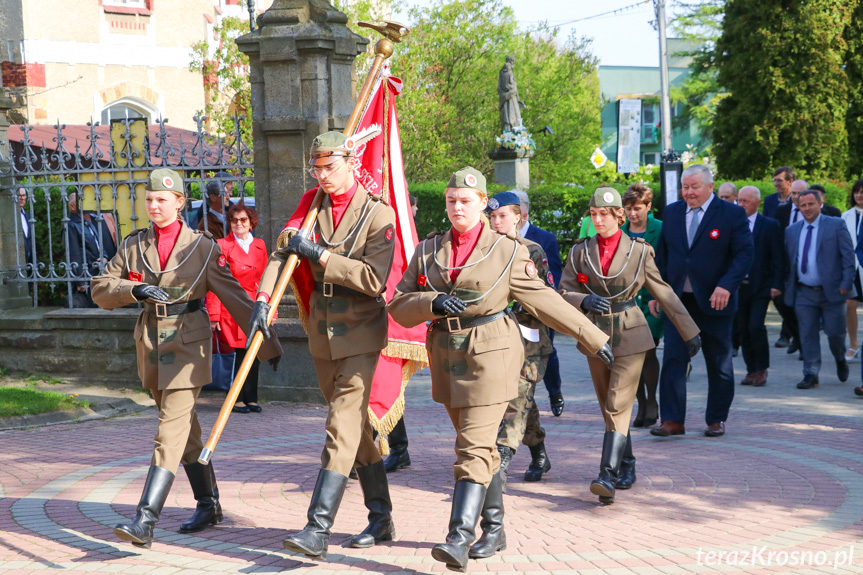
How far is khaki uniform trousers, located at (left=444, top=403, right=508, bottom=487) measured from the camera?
16.0 ft

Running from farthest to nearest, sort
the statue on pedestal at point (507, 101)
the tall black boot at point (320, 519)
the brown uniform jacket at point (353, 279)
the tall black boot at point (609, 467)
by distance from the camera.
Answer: the statue on pedestal at point (507, 101)
the tall black boot at point (609, 467)
the brown uniform jacket at point (353, 279)
the tall black boot at point (320, 519)

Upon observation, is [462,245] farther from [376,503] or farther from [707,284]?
[707,284]

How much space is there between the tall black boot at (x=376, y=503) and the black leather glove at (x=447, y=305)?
101 centimetres

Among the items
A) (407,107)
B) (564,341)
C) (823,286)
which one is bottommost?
(564,341)

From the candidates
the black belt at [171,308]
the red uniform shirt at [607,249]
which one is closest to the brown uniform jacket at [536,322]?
the red uniform shirt at [607,249]

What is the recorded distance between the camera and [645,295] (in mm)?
9031

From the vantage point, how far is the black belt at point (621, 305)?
6.56 metres

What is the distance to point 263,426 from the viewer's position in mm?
9047

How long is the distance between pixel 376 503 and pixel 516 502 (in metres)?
1.22

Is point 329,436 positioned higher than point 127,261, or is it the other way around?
point 127,261

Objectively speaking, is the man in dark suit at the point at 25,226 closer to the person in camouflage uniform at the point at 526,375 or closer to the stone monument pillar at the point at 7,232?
the stone monument pillar at the point at 7,232

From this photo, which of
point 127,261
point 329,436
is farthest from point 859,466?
point 127,261

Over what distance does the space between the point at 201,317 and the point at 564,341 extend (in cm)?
961

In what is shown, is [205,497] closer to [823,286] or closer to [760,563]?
[760,563]
